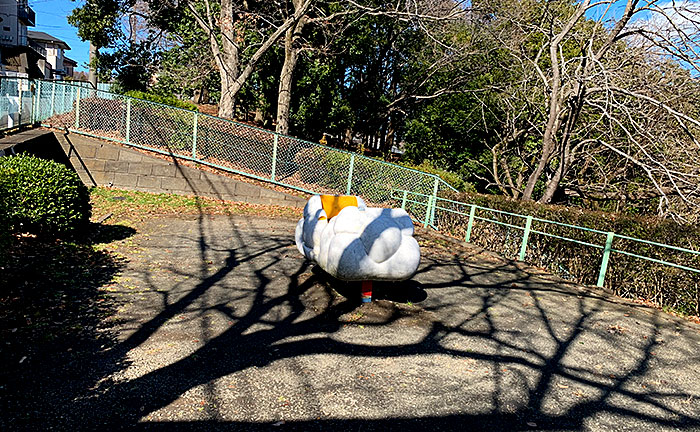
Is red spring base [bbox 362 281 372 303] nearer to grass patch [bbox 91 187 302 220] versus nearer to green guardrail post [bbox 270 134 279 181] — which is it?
grass patch [bbox 91 187 302 220]

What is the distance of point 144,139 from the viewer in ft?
45.8

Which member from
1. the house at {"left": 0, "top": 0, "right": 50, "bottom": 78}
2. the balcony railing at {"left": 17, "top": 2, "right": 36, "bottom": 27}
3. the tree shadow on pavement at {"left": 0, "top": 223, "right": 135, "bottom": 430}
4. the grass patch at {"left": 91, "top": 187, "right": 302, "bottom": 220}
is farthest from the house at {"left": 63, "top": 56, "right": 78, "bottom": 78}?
the tree shadow on pavement at {"left": 0, "top": 223, "right": 135, "bottom": 430}

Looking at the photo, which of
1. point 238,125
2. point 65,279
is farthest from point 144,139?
point 65,279

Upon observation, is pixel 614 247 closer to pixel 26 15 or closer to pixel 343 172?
pixel 343 172

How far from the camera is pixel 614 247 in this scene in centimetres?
834

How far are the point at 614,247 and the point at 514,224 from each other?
8.36 ft

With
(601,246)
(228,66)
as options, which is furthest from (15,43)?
(601,246)

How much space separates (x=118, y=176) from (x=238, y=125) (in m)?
3.68

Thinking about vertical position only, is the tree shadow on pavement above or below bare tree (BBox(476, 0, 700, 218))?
below

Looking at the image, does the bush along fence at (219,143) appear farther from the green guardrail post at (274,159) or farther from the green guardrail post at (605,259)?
the green guardrail post at (605,259)

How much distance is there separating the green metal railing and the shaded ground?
85 centimetres

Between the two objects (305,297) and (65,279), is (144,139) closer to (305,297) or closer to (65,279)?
(65,279)

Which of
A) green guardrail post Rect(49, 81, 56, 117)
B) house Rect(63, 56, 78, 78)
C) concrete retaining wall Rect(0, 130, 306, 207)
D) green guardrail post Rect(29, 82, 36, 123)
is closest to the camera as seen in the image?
green guardrail post Rect(29, 82, 36, 123)

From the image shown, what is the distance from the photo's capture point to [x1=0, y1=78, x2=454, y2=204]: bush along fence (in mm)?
13859
